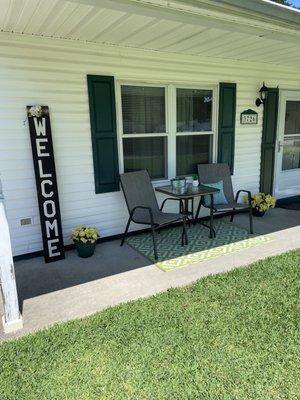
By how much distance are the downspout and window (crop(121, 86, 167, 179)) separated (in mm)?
2112

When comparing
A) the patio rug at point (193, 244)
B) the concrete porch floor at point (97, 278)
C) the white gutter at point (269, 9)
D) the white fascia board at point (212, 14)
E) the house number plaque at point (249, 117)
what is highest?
the white gutter at point (269, 9)

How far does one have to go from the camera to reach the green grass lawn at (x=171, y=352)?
1730 mm

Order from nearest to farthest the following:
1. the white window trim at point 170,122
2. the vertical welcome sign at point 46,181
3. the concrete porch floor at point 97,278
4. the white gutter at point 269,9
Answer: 1. the white gutter at point 269,9
2. the concrete porch floor at point 97,278
3. the vertical welcome sign at point 46,181
4. the white window trim at point 170,122

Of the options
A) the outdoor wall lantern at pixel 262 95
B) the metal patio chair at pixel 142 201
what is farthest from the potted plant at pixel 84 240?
the outdoor wall lantern at pixel 262 95

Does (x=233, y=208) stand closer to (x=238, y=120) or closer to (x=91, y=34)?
(x=238, y=120)

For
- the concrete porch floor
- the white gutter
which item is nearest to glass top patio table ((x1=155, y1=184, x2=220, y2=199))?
the concrete porch floor

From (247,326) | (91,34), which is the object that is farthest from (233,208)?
(91,34)

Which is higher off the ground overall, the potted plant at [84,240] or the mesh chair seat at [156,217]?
the mesh chair seat at [156,217]

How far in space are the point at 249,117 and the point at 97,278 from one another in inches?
136

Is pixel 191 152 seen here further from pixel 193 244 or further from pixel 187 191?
pixel 193 244

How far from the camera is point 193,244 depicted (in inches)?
150

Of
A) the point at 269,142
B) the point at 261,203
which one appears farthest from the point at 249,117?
the point at 261,203

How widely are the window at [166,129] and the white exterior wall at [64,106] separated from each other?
201mm

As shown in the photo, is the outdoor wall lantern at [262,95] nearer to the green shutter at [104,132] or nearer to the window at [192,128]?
the window at [192,128]
